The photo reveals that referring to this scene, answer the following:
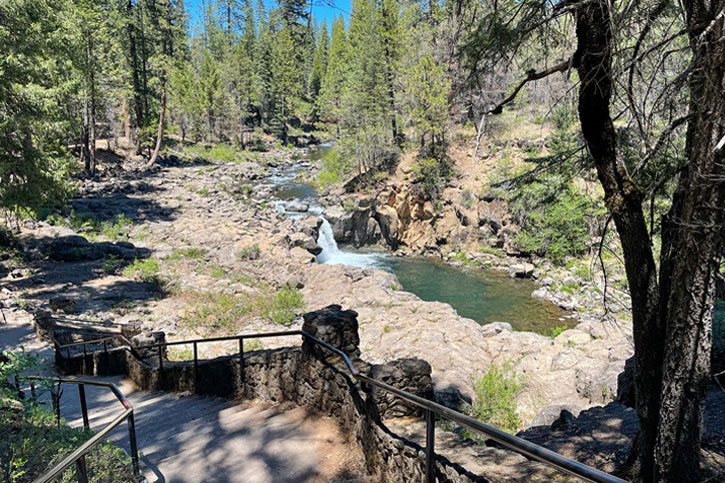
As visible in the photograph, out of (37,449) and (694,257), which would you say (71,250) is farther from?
(694,257)

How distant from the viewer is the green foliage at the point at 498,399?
25.9 feet

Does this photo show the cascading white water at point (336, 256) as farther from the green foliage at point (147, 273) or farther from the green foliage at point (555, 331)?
the green foliage at point (555, 331)

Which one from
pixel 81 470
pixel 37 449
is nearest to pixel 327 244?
pixel 37 449

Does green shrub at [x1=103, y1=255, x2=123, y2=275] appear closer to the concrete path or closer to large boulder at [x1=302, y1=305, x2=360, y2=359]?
the concrete path

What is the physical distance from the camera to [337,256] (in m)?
24.6

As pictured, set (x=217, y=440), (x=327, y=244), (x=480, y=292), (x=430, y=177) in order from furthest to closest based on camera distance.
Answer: (x=430, y=177) → (x=327, y=244) → (x=480, y=292) → (x=217, y=440)

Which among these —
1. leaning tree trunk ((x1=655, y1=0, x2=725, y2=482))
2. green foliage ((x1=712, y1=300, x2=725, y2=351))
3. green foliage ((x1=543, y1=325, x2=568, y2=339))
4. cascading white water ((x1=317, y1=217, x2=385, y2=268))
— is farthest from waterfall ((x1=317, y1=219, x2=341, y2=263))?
leaning tree trunk ((x1=655, y1=0, x2=725, y2=482))

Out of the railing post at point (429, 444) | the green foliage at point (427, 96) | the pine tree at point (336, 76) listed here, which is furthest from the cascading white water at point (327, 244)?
the pine tree at point (336, 76)

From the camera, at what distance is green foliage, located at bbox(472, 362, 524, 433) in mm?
7895

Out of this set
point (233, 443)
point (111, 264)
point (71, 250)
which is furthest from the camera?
point (71, 250)

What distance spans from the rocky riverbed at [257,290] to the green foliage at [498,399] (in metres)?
0.22

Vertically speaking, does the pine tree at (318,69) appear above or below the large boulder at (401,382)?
above

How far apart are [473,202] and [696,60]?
74.6ft

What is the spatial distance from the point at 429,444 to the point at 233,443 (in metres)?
2.86
